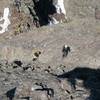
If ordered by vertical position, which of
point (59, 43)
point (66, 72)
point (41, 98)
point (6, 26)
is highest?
point (6, 26)

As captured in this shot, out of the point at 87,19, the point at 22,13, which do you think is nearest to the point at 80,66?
the point at 87,19

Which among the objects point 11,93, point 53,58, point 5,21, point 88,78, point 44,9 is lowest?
point 11,93

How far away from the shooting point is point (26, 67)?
51.6 ft

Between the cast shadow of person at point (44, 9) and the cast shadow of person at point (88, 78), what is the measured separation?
3.78 m

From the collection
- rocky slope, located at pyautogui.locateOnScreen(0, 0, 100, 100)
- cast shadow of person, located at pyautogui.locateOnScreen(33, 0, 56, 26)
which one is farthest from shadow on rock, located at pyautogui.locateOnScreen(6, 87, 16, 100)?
cast shadow of person, located at pyautogui.locateOnScreen(33, 0, 56, 26)

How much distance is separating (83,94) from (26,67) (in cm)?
357

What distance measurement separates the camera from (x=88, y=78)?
14.0 meters

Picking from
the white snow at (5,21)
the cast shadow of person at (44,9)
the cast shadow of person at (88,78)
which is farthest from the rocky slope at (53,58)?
the cast shadow of person at (44,9)

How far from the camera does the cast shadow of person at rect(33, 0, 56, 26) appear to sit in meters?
18.5

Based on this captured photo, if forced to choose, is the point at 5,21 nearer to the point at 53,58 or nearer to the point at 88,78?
the point at 53,58

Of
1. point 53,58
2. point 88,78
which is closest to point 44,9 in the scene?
point 53,58

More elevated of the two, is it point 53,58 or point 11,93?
point 53,58

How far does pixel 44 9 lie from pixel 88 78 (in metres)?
5.71

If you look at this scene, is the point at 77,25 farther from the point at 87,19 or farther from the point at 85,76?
the point at 85,76
